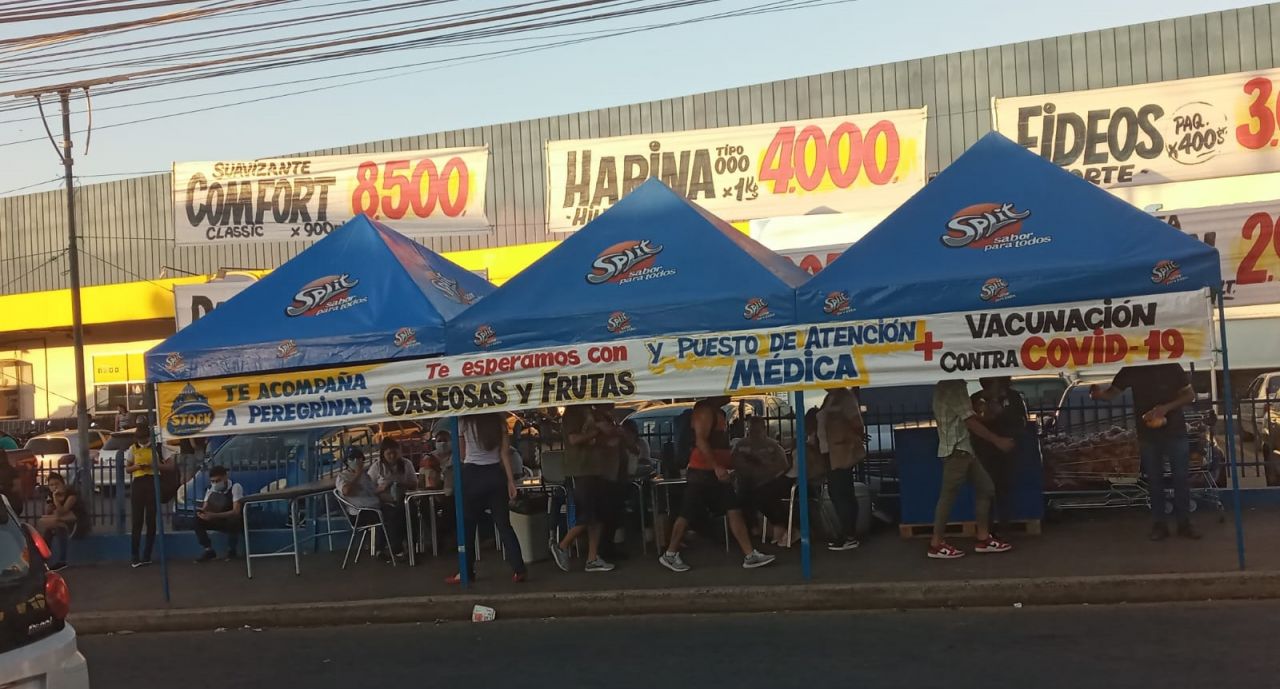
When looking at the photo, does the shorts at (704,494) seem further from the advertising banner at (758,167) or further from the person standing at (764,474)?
the advertising banner at (758,167)

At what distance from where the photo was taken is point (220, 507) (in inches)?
525

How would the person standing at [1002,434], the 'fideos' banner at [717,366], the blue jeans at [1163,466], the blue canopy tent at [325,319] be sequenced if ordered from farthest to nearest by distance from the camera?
the person standing at [1002,434] < the blue canopy tent at [325,319] < the blue jeans at [1163,466] < the 'fideos' banner at [717,366]

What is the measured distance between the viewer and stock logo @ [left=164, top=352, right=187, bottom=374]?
11070 mm

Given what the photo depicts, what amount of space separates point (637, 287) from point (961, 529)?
404cm

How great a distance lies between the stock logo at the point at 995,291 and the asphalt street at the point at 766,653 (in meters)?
2.50

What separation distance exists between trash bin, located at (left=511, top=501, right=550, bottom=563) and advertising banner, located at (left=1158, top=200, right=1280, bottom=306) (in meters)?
7.93

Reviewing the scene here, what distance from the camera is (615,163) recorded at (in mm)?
16062

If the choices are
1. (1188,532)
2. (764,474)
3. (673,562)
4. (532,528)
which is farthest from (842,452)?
(532,528)

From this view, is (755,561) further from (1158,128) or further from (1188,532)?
(1158,128)

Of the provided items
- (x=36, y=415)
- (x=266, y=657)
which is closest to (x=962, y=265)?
(x=266, y=657)

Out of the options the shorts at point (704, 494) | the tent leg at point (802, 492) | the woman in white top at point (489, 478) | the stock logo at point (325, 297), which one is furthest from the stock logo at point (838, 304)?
the stock logo at point (325, 297)

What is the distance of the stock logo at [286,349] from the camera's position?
1087cm

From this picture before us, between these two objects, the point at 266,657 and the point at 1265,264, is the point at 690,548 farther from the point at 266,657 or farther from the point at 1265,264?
the point at 1265,264

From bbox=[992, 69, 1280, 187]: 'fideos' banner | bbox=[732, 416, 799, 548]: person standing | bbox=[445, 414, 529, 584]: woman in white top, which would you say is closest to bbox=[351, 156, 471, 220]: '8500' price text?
bbox=[445, 414, 529, 584]: woman in white top
